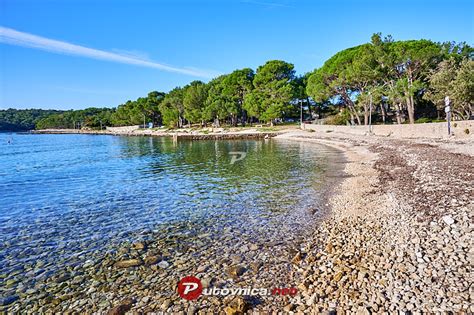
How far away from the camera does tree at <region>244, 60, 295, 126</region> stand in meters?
75.8

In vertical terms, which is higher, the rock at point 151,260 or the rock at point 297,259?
the rock at point 297,259

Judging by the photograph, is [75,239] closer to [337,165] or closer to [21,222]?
[21,222]

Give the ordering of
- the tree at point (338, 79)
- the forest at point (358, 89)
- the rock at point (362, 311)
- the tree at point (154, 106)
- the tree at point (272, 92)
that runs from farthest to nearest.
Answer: the tree at point (154, 106)
the tree at point (272, 92)
the tree at point (338, 79)
the forest at point (358, 89)
the rock at point (362, 311)

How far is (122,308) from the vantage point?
17.9ft

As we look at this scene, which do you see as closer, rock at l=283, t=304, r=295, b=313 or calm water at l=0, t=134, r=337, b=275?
rock at l=283, t=304, r=295, b=313

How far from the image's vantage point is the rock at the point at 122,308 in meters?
5.34

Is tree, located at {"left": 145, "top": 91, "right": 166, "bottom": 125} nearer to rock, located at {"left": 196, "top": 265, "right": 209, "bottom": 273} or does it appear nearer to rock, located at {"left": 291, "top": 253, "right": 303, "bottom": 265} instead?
rock, located at {"left": 196, "top": 265, "right": 209, "bottom": 273}

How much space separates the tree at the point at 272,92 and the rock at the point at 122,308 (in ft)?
238

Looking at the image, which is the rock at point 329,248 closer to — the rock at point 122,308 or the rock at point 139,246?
the rock at point 122,308

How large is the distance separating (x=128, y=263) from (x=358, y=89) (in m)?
58.7

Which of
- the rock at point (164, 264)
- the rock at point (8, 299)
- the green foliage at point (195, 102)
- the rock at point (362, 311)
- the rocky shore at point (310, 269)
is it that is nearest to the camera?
the rock at point (362, 311)

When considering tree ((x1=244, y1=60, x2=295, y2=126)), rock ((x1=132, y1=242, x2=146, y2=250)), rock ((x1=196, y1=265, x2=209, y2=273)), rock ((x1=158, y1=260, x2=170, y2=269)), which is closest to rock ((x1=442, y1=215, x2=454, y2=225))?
rock ((x1=196, y1=265, x2=209, y2=273))

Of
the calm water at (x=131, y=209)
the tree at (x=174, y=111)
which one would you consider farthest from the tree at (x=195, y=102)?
the calm water at (x=131, y=209)

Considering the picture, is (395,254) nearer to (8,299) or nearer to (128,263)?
(128,263)
